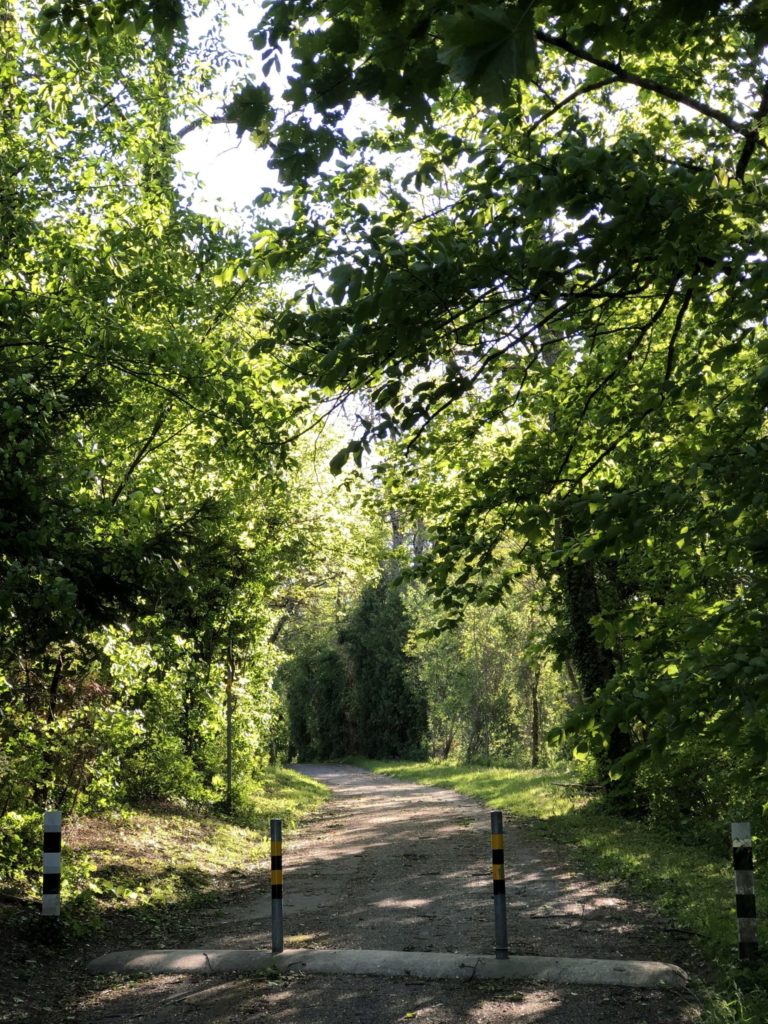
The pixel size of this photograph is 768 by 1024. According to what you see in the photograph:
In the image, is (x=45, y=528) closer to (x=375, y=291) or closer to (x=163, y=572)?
(x=163, y=572)

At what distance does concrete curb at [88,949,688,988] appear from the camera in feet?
21.0

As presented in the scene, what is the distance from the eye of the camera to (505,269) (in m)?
5.30

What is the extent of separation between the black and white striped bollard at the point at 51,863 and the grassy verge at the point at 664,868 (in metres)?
4.99

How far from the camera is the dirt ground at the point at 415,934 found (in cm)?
595

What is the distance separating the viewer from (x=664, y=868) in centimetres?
1096

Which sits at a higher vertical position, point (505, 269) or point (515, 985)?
point (505, 269)

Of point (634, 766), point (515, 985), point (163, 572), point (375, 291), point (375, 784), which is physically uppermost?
point (375, 291)

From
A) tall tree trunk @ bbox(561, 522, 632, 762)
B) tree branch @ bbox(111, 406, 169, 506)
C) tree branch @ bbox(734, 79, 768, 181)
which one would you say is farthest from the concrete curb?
tall tree trunk @ bbox(561, 522, 632, 762)

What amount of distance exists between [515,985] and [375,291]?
15.8ft

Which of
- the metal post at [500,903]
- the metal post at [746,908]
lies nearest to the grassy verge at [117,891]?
the metal post at [500,903]

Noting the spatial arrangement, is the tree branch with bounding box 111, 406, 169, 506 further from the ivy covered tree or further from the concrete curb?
the concrete curb

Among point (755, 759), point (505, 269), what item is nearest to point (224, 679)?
point (505, 269)

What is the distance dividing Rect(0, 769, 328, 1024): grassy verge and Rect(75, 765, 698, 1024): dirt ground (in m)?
0.33

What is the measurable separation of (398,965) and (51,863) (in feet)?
9.59
